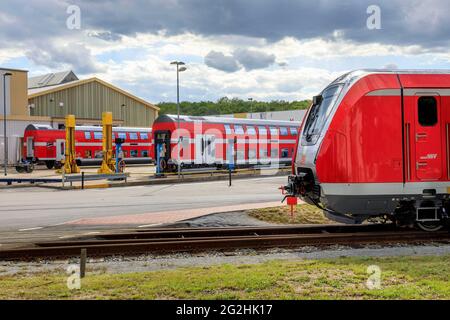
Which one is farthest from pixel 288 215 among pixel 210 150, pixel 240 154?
pixel 240 154

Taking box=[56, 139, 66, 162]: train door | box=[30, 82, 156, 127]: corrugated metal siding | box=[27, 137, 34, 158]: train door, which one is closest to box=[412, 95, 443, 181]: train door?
box=[56, 139, 66, 162]: train door

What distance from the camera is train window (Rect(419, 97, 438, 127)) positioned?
34.4 ft

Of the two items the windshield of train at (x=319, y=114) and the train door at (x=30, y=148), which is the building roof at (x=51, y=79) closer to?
the train door at (x=30, y=148)

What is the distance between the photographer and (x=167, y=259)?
9516mm

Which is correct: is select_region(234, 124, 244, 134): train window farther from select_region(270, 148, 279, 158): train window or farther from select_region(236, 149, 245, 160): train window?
select_region(270, 148, 279, 158): train window

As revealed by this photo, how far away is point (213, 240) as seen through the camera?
412 inches

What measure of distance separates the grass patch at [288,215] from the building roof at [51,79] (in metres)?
71.2

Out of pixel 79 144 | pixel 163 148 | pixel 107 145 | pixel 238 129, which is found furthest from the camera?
pixel 79 144

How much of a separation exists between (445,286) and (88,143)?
149ft

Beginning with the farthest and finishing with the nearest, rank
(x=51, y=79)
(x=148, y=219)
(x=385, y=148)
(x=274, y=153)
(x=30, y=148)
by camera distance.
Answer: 1. (x=51, y=79)
2. (x=30, y=148)
3. (x=274, y=153)
4. (x=148, y=219)
5. (x=385, y=148)

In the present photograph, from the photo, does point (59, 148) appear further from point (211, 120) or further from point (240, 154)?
point (240, 154)

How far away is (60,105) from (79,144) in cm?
1948

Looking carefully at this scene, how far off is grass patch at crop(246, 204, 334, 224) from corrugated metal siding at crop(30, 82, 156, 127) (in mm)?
54470
